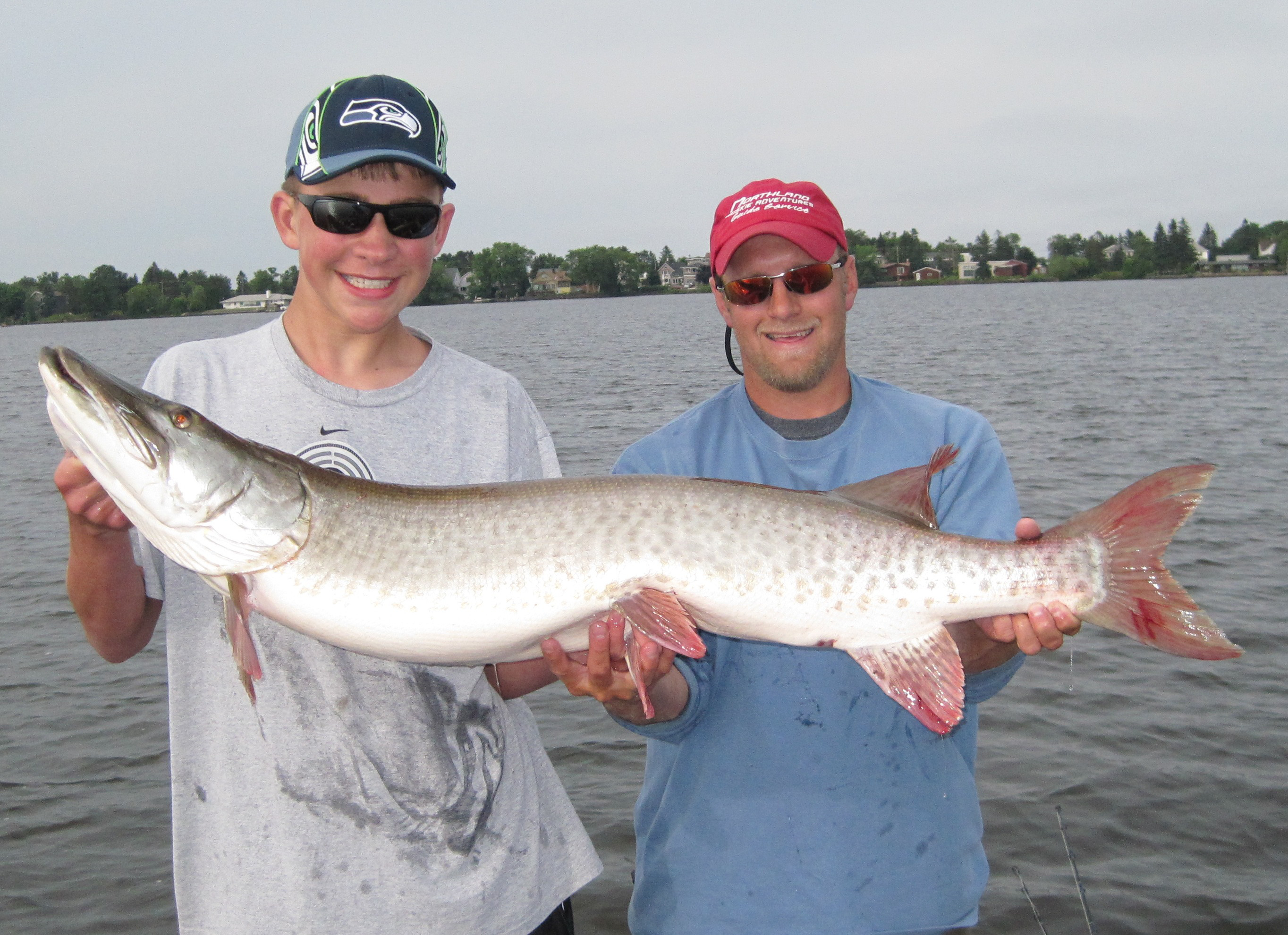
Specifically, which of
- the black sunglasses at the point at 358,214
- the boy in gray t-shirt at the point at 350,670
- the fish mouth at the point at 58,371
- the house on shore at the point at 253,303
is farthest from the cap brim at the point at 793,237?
the house on shore at the point at 253,303

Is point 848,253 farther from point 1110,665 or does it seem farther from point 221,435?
point 1110,665

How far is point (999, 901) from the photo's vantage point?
5387mm

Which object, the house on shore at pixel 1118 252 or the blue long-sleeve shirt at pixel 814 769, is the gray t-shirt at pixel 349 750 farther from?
the house on shore at pixel 1118 252

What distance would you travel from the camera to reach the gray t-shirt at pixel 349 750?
248 cm

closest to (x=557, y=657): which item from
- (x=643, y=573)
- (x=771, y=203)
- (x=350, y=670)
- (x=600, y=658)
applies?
(x=600, y=658)

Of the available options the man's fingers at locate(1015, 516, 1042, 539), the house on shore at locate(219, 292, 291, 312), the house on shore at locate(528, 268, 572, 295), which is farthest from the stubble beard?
the house on shore at locate(528, 268, 572, 295)

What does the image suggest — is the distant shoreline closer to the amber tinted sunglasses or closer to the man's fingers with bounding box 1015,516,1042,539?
the amber tinted sunglasses

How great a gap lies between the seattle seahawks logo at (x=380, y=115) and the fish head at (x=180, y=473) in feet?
3.08

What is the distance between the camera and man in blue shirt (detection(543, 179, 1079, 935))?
2.70 m

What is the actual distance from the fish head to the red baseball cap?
1.71 m

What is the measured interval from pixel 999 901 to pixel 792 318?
4043 mm

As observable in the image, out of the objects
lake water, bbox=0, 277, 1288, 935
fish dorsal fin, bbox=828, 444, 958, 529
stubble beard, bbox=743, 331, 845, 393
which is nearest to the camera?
fish dorsal fin, bbox=828, 444, 958, 529

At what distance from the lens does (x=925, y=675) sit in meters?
2.81

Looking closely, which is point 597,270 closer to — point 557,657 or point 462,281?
point 462,281
